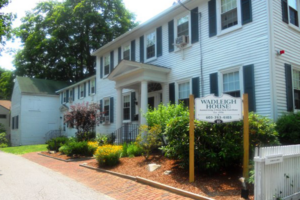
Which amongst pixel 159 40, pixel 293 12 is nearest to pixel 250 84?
pixel 293 12

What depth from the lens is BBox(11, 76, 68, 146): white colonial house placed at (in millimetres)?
28766

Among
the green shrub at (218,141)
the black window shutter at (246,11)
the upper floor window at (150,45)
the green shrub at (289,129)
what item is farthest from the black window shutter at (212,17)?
the green shrub at (218,141)

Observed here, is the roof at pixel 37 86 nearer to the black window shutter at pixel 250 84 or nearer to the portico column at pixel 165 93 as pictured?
the portico column at pixel 165 93

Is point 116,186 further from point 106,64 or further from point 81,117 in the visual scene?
point 106,64

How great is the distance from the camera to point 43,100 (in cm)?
3033

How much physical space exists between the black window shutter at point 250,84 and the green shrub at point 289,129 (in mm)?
1143

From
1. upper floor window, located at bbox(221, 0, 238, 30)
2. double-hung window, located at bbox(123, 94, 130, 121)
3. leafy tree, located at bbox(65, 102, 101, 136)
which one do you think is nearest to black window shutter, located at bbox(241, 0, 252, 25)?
upper floor window, located at bbox(221, 0, 238, 30)

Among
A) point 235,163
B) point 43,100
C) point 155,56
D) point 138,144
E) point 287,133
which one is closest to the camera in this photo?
point 235,163

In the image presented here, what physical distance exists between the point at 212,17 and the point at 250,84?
352cm

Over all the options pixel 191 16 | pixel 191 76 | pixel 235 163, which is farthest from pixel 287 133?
pixel 191 16

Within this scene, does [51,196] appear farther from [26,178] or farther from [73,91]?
[73,91]

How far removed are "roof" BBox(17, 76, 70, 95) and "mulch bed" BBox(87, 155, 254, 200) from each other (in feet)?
76.4

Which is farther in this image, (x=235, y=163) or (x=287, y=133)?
(x=287, y=133)

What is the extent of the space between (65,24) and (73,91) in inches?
443
